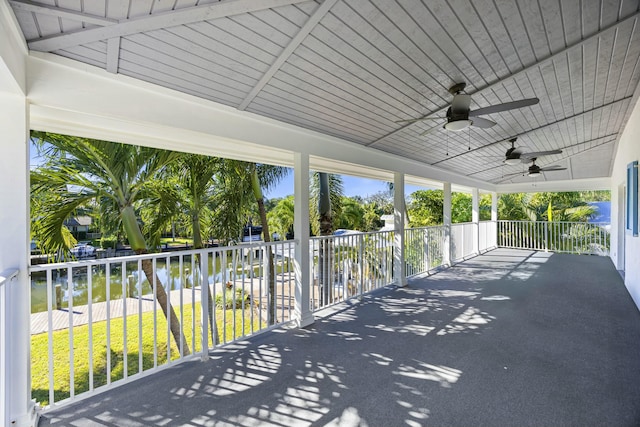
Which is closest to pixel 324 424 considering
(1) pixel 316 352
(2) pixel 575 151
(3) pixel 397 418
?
(3) pixel 397 418

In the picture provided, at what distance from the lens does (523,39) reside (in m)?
2.67

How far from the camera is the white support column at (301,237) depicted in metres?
3.73

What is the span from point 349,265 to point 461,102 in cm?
303

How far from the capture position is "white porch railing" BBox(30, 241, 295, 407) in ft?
7.53

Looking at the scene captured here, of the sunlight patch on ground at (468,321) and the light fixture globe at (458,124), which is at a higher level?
the light fixture globe at (458,124)

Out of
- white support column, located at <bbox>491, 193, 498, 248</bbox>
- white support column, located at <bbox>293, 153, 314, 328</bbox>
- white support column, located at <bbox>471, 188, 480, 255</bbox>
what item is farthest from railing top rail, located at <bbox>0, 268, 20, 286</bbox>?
white support column, located at <bbox>491, 193, 498, 248</bbox>

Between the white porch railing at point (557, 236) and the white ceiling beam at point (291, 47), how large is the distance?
10.9m

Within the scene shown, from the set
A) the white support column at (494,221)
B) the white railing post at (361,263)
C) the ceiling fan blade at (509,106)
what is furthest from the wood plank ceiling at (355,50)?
the white support column at (494,221)

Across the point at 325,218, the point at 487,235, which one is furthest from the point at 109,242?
the point at 487,235

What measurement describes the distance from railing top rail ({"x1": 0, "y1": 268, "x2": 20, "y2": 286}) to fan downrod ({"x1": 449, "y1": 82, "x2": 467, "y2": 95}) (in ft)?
13.1

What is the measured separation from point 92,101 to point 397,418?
3138 millimetres

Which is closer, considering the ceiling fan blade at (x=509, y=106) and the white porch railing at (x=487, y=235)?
the ceiling fan blade at (x=509, y=106)

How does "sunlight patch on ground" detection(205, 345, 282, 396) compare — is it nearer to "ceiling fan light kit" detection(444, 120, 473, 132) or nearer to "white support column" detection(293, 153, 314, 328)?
"white support column" detection(293, 153, 314, 328)

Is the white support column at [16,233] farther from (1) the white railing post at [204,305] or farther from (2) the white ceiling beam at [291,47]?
(2) the white ceiling beam at [291,47]
